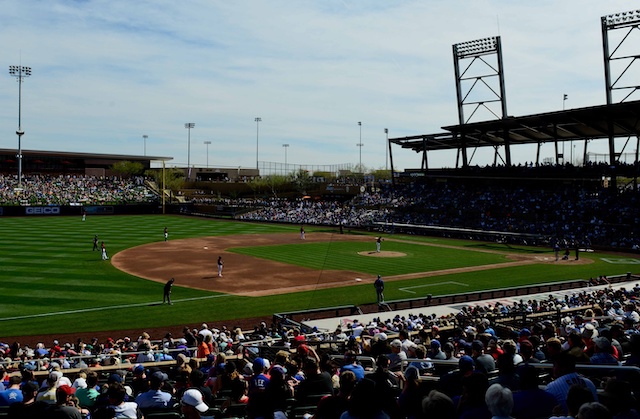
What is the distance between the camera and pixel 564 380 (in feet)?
17.1

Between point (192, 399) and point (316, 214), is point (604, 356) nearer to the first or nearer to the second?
point (192, 399)

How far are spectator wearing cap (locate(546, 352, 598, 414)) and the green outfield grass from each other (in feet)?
59.5

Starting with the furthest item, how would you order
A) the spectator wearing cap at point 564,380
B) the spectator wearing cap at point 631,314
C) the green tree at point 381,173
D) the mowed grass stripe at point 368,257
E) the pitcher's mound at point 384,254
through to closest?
the green tree at point 381,173 < the pitcher's mound at point 384,254 < the mowed grass stripe at point 368,257 < the spectator wearing cap at point 631,314 < the spectator wearing cap at point 564,380

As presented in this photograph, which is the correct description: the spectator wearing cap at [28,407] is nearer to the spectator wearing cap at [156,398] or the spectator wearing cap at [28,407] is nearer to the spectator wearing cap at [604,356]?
the spectator wearing cap at [156,398]

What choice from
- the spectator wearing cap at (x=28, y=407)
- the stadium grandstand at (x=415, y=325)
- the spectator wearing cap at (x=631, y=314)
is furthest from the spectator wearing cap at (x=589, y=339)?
the spectator wearing cap at (x=28, y=407)

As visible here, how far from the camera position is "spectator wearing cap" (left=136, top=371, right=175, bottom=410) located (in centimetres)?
668

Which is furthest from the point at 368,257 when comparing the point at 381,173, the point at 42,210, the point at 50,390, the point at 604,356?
the point at 381,173

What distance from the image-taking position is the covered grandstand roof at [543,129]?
157ft

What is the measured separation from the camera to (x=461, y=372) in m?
5.95

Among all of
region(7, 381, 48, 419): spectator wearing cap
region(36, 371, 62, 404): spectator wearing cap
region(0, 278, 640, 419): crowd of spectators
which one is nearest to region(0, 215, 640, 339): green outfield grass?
region(0, 278, 640, 419): crowd of spectators

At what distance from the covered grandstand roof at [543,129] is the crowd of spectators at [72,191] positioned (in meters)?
49.8

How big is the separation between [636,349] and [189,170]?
416 ft

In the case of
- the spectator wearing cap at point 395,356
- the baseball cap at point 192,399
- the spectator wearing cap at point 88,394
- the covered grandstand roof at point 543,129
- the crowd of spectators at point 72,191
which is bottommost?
the spectator wearing cap at point 88,394

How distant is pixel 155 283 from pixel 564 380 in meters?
28.1
